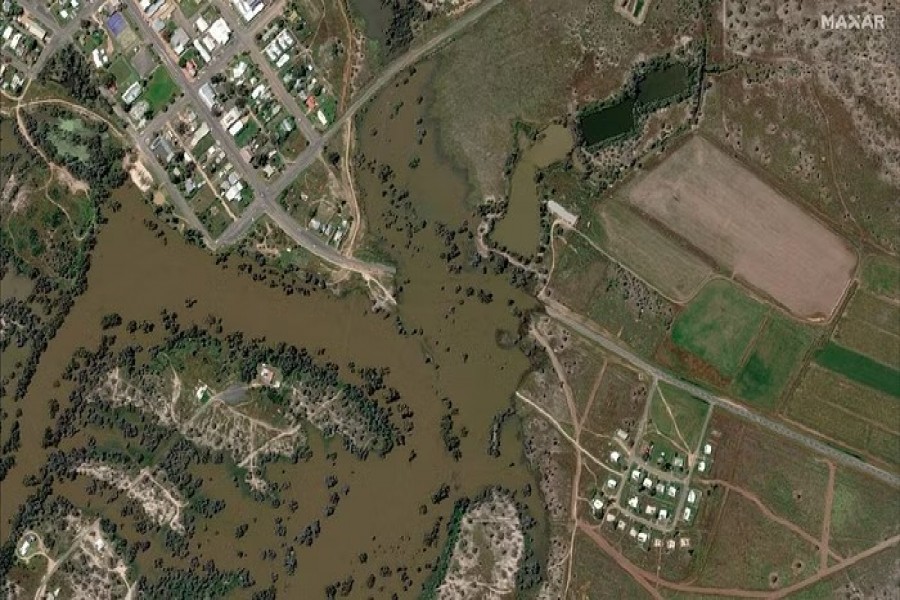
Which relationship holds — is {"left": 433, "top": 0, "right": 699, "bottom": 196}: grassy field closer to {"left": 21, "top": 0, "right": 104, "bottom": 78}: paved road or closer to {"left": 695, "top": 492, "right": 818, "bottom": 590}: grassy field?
{"left": 21, "top": 0, "right": 104, "bottom": 78}: paved road

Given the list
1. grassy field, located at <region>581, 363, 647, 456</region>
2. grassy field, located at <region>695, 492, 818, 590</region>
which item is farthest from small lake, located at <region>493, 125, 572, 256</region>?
grassy field, located at <region>695, 492, 818, 590</region>

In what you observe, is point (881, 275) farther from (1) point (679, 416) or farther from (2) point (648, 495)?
(2) point (648, 495)

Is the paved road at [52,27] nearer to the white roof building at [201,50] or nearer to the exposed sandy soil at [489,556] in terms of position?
the white roof building at [201,50]

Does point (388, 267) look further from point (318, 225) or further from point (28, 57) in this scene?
point (28, 57)

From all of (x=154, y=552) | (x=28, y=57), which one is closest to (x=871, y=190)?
(x=154, y=552)

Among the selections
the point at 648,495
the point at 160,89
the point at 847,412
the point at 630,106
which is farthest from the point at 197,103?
the point at 847,412

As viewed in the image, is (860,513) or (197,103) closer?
(860,513)

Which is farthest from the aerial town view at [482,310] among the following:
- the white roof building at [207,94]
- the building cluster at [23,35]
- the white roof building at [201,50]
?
the building cluster at [23,35]
